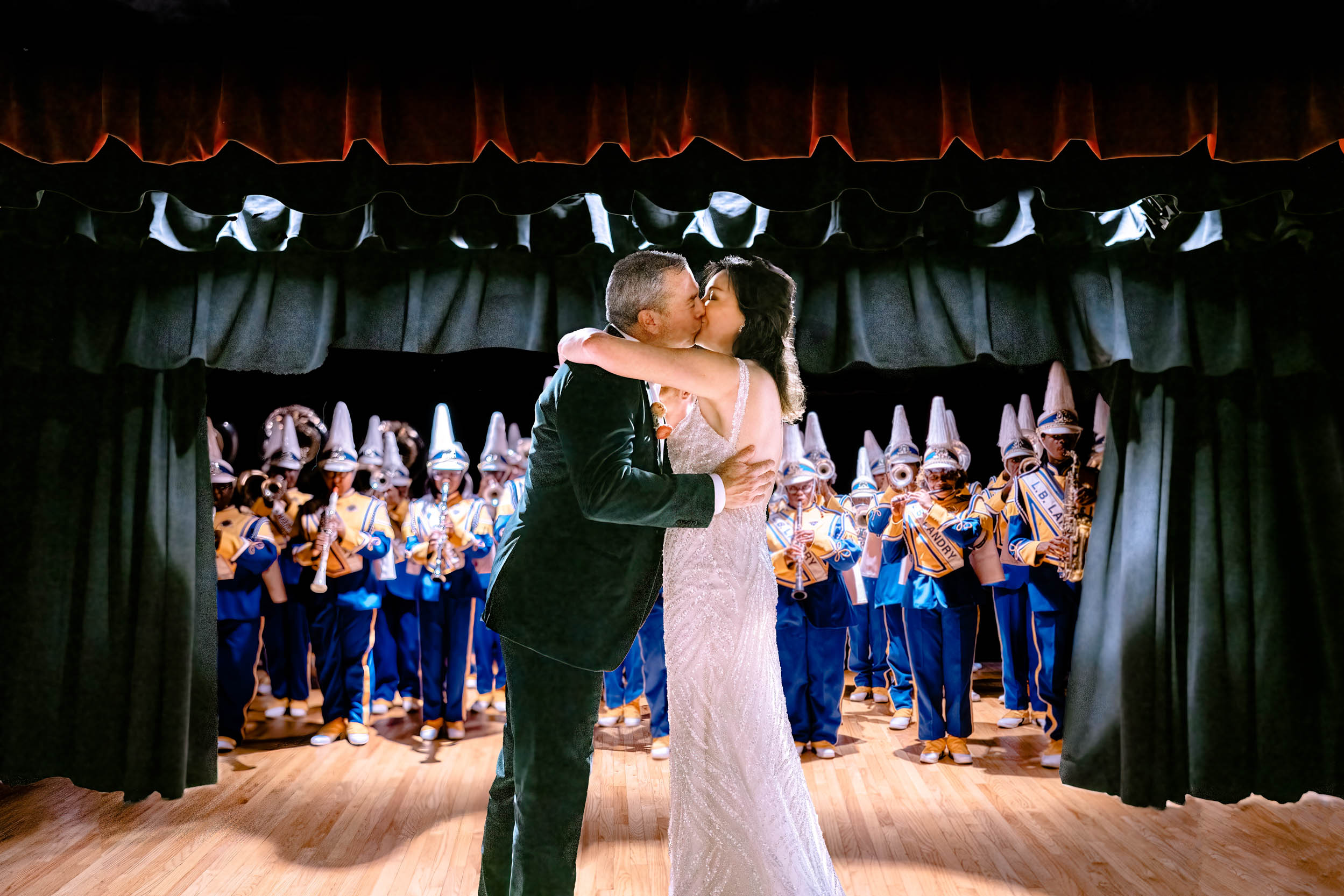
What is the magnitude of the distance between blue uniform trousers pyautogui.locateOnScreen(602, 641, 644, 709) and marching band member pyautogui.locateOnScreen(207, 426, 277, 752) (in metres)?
1.90

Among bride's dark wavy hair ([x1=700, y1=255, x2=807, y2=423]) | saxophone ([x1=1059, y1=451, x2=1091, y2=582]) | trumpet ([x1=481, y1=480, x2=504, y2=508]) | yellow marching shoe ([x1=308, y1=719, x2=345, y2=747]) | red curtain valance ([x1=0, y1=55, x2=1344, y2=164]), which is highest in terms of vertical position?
red curtain valance ([x1=0, y1=55, x2=1344, y2=164])

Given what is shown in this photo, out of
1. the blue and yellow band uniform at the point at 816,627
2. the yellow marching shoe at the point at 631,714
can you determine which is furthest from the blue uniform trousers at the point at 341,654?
the blue and yellow band uniform at the point at 816,627

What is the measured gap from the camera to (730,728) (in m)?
2.20

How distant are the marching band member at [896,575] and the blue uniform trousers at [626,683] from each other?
1427 mm

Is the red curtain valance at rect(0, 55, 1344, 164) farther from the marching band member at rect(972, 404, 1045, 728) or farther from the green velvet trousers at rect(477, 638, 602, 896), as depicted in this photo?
the marching band member at rect(972, 404, 1045, 728)

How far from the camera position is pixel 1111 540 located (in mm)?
4098

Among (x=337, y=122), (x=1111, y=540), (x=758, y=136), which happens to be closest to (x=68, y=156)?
(x=337, y=122)

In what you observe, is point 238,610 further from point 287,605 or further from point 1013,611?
point 1013,611

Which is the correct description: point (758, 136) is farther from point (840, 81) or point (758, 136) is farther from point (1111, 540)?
point (1111, 540)

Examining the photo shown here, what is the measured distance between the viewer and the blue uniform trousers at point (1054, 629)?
481cm

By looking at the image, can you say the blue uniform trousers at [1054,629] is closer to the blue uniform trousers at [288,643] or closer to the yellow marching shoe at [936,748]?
the yellow marching shoe at [936,748]

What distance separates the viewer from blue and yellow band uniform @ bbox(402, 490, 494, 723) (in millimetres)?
5129

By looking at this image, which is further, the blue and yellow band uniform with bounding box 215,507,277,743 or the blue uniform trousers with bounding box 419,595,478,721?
the blue uniform trousers with bounding box 419,595,478,721

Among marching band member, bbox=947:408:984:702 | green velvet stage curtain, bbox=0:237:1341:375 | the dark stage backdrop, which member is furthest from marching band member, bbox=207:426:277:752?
marching band member, bbox=947:408:984:702
